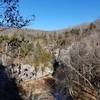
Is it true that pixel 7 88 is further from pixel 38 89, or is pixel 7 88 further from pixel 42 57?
pixel 42 57

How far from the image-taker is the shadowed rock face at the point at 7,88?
23.0 m

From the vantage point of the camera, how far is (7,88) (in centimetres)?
2438

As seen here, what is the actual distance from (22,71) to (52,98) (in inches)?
233

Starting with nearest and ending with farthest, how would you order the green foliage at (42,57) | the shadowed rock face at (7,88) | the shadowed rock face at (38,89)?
the shadowed rock face at (7,88), the shadowed rock face at (38,89), the green foliage at (42,57)

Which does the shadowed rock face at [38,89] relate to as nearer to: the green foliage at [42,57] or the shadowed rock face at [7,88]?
the shadowed rock face at [7,88]

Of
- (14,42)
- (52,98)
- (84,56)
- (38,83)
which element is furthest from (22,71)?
(14,42)

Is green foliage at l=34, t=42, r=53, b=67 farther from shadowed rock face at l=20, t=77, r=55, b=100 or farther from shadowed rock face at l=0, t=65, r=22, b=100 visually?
shadowed rock face at l=0, t=65, r=22, b=100

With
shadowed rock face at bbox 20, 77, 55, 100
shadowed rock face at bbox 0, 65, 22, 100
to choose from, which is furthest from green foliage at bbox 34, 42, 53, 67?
shadowed rock face at bbox 0, 65, 22, 100

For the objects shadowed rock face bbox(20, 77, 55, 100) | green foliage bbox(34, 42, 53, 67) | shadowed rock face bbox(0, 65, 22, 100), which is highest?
green foliage bbox(34, 42, 53, 67)

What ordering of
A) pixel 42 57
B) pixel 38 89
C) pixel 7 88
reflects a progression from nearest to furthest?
1. pixel 7 88
2. pixel 38 89
3. pixel 42 57

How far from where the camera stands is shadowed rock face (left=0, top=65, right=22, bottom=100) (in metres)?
23.0

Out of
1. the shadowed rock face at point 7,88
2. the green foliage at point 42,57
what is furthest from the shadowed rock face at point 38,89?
the green foliage at point 42,57

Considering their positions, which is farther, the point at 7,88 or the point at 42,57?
the point at 42,57

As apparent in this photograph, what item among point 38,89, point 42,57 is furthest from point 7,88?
point 42,57
